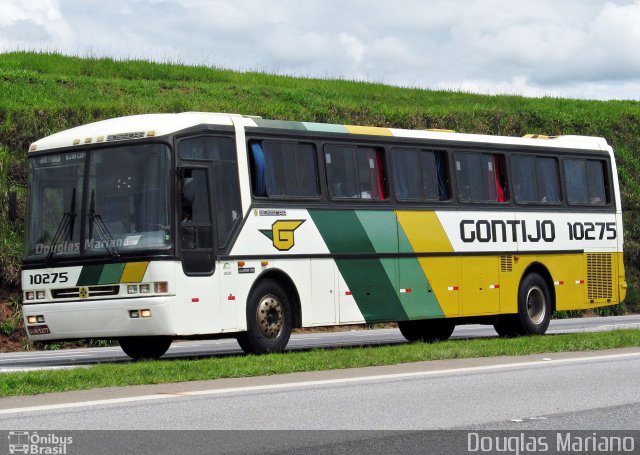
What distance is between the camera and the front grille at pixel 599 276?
79.3ft

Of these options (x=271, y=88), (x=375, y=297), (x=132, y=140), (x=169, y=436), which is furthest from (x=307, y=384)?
(x=271, y=88)

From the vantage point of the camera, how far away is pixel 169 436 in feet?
30.8

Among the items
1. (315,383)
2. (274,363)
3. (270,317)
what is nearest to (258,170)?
(270,317)

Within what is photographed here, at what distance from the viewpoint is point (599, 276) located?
80.0ft

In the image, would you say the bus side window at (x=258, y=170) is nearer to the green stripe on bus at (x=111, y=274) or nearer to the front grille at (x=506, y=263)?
the green stripe on bus at (x=111, y=274)

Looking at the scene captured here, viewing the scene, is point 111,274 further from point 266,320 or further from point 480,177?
point 480,177

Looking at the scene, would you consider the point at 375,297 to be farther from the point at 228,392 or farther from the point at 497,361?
the point at 228,392

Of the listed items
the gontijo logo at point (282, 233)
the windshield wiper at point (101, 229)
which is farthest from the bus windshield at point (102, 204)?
the gontijo logo at point (282, 233)

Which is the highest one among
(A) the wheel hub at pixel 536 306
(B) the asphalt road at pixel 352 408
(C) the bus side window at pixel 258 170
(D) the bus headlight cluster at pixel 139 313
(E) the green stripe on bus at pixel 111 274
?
(C) the bus side window at pixel 258 170

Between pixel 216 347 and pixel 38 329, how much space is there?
475cm

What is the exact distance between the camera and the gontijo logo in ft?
59.4

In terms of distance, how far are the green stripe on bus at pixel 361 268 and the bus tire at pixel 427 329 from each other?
238cm

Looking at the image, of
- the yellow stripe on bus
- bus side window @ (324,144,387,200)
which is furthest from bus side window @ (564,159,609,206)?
the yellow stripe on bus

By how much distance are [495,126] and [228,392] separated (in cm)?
3381
